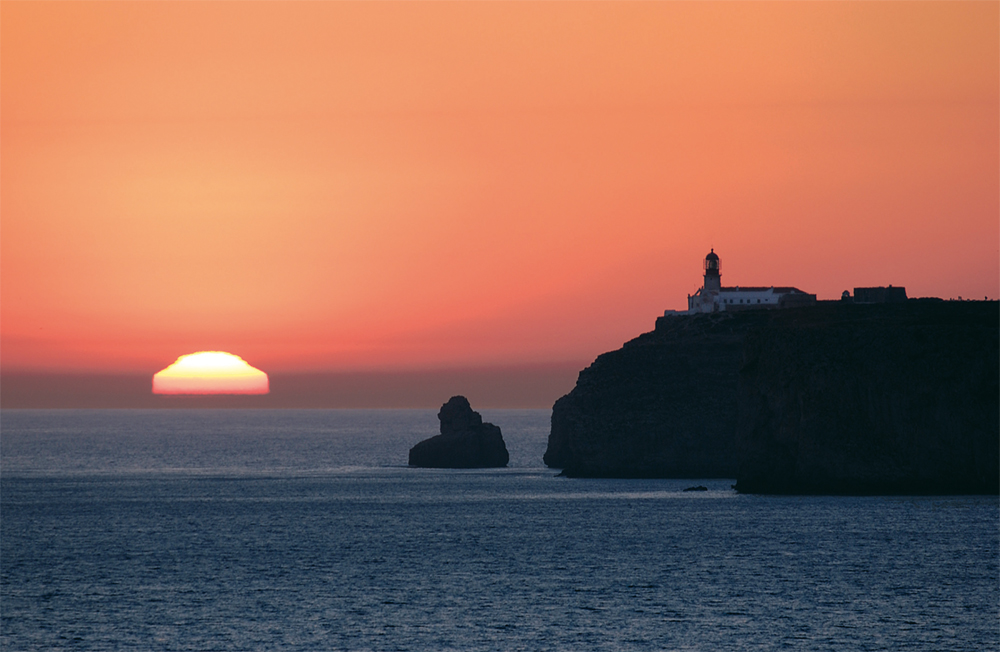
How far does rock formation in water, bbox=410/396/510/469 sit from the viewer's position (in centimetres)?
18412

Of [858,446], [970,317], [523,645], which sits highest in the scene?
[970,317]

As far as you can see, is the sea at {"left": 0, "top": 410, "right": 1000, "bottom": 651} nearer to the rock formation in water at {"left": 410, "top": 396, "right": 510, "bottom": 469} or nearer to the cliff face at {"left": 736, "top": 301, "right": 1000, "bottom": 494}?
the cliff face at {"left": 736, "top": 301, "right": 1000, "bottom": 494}

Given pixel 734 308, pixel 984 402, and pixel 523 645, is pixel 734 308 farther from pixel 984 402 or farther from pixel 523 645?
pixel 523 645

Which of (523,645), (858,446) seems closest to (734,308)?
(858,446)

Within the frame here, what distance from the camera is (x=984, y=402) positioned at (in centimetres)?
12062

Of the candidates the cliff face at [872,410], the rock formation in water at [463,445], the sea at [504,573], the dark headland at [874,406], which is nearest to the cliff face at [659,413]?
the rock formation in water at [463,445]

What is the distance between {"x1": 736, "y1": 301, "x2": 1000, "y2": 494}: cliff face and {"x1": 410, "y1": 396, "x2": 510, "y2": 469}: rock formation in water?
205 feet

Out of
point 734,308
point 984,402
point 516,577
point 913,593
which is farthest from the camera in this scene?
point 734,308

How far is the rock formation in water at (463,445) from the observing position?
604 feet

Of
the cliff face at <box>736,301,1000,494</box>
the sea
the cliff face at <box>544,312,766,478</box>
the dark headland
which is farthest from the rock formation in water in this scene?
the cliff face at <box>736,301,1000,494</box>

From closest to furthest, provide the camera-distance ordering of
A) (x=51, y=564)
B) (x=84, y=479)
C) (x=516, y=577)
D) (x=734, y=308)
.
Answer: (x=516, y=577)
(x=51, y=564)
(x=84, y=479)
(x=734, y=308)

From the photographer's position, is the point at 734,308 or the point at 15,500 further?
the point at 734,308

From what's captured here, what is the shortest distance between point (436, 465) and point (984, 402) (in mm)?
91511

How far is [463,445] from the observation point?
7264 inches
